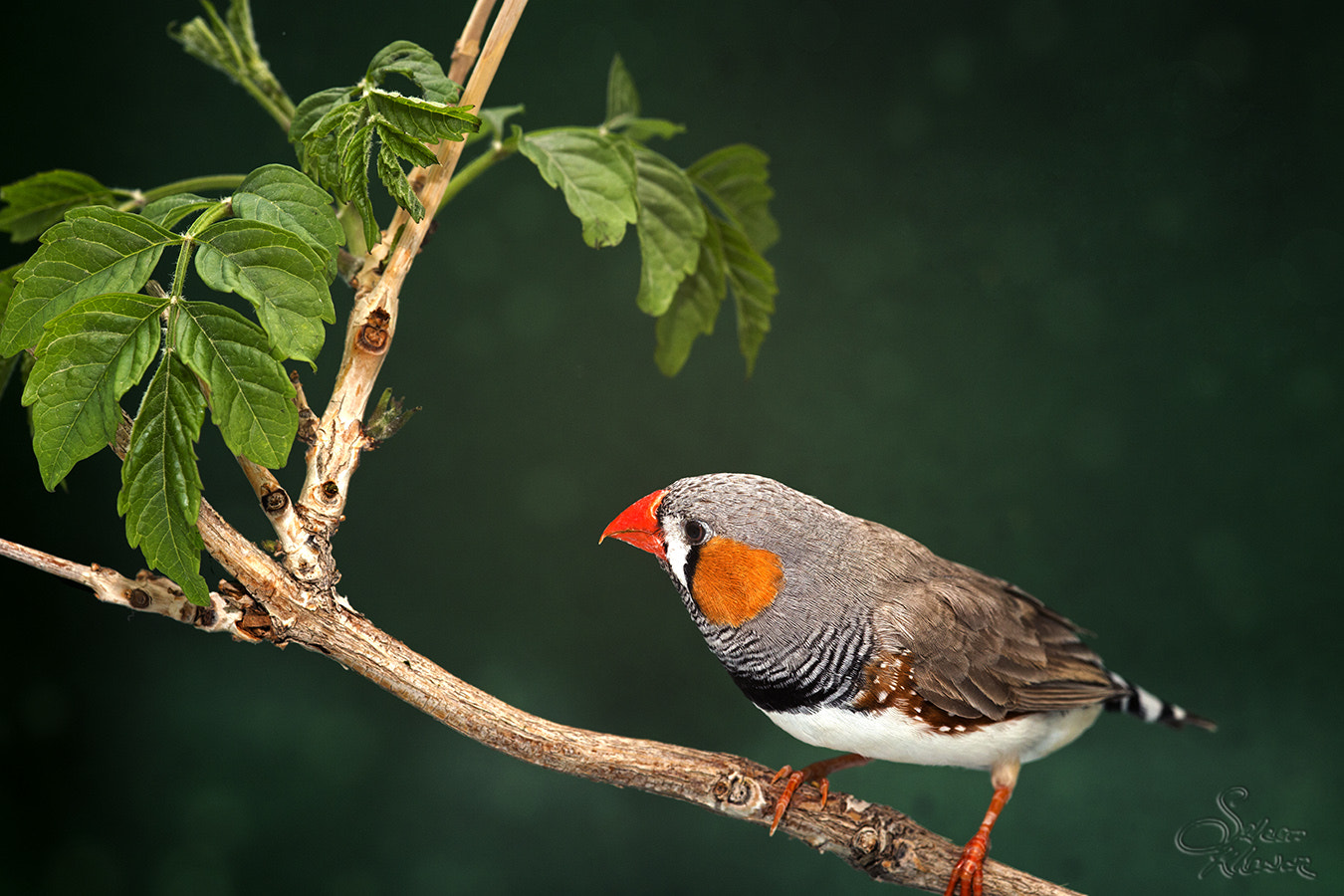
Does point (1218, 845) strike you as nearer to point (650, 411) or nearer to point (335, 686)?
point (650, 411)

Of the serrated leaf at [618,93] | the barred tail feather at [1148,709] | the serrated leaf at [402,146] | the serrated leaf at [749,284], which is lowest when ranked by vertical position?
the barred tail feather at [1148,709]

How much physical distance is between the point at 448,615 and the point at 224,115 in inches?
45.5

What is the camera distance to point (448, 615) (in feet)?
7.61

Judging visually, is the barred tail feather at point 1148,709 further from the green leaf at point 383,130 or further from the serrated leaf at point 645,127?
the green leaf at point 383,130

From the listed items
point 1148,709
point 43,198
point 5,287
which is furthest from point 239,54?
point 1148,709

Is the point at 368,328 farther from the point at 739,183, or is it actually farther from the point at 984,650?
the point at 984,650

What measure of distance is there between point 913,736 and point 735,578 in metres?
0.31

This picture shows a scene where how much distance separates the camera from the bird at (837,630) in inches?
52.5

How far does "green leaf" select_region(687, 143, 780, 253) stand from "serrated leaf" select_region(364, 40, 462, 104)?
0.57 metres

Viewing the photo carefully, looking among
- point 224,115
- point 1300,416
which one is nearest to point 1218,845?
point 1300,416

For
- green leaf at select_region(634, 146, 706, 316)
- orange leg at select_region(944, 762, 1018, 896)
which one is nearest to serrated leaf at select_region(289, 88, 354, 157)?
green leaf at select_region(634, 146, 706, 316)

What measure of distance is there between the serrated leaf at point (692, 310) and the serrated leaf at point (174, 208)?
73cm

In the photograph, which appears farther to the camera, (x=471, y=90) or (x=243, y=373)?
(x=471, y=90)

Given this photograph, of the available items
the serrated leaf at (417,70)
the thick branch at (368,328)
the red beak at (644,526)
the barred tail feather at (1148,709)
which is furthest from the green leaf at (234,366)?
the barred tail feather at (1148,709)
